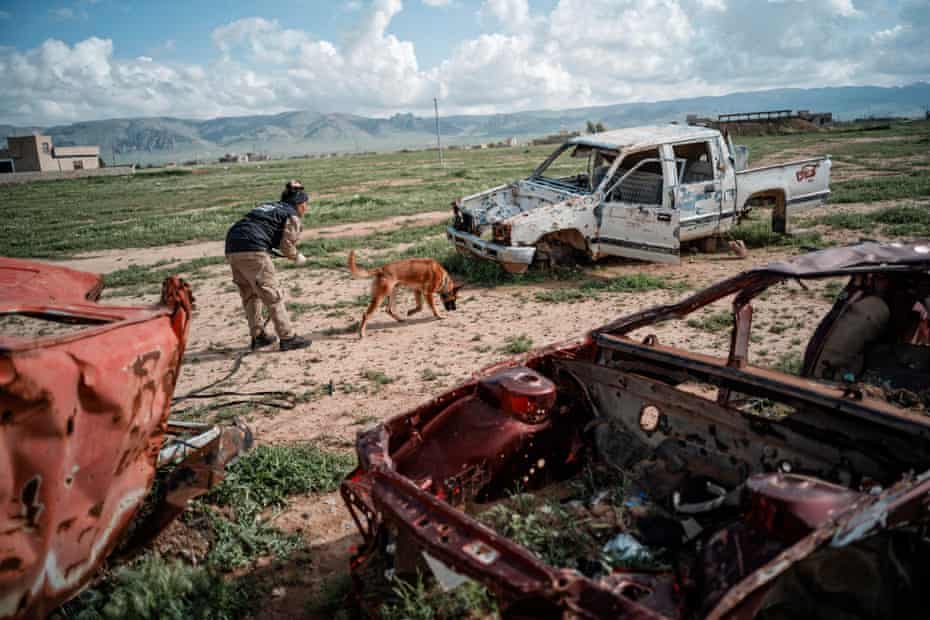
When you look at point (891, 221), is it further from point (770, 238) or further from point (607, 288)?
point (607, 288)

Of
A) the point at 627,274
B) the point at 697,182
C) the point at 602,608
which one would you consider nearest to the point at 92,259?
the point at 627,274

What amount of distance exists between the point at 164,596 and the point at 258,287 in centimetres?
417

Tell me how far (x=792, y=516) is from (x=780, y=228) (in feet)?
32.2

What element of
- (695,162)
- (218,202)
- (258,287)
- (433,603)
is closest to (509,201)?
(695,162)

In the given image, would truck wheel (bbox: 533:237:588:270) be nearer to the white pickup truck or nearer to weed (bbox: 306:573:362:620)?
the white pickup truck

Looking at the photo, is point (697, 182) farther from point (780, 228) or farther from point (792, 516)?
point (792, 516)

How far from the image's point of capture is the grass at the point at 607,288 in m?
7.99

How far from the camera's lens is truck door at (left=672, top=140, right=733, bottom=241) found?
354 inches

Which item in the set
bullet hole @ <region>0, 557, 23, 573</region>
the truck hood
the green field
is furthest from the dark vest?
the green field

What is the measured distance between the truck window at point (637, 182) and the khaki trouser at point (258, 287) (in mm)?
4865

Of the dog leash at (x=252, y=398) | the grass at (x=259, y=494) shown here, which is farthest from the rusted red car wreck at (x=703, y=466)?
the dog leash at (x=252, y=398)

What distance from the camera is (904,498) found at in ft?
6.30

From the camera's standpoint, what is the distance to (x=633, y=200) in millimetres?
9344

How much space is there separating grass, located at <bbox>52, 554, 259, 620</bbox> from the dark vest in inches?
157
